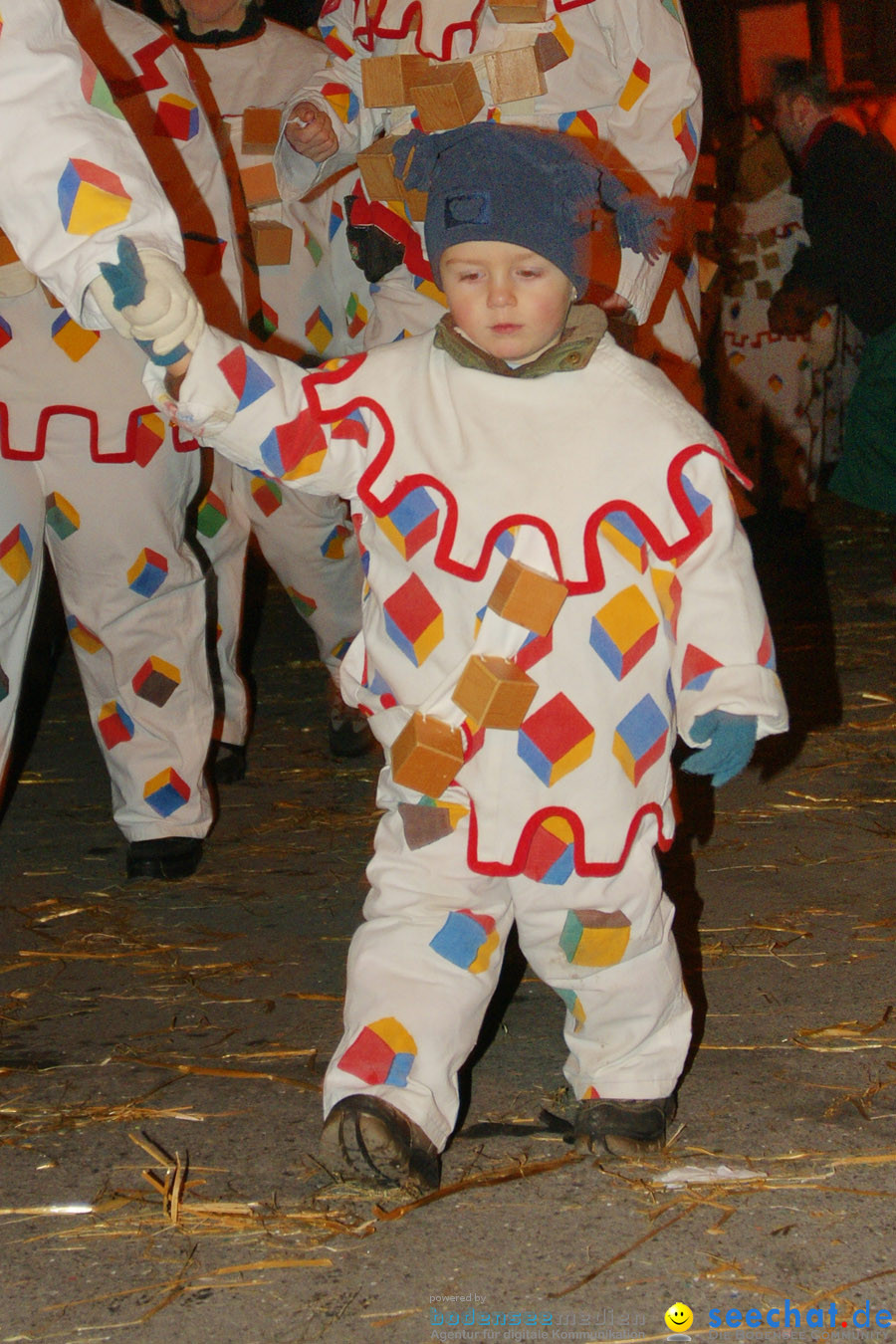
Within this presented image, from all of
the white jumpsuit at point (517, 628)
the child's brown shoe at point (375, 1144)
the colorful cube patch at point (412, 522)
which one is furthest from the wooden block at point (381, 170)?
the child's brown shoe at point (375, 1144)

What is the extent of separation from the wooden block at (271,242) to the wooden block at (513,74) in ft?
3.75

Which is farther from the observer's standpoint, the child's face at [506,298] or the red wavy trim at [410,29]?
the red wavy trim at [410,29]

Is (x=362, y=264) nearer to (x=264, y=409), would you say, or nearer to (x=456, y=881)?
(x=264, y=409)

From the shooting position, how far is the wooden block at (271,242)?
448cm

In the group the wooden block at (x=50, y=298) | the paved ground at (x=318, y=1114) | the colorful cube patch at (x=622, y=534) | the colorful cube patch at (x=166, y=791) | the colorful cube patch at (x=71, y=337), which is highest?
the wooden block at (x=50, y=298)

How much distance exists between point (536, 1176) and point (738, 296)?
6.65 m

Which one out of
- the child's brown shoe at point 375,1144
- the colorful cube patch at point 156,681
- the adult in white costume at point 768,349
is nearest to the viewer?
the child's brown shoe at point 375,1144

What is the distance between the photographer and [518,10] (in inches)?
138

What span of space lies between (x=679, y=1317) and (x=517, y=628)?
0.95m

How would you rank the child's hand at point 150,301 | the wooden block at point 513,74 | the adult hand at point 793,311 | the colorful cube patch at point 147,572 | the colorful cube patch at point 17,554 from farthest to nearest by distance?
the adult hand at point 793,311, the colorful cube patch at point 147,572, the wooden block at point 513,74, the colorful cube patch at point 17,554, the child's hand at point 150,301

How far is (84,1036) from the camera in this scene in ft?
9.86

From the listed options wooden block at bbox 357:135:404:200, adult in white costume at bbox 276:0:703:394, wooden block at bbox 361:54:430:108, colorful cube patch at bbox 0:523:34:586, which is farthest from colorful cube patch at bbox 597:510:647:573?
wooden block at bbox 361:54:430:108

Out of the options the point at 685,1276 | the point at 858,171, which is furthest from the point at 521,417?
the point at 858,171

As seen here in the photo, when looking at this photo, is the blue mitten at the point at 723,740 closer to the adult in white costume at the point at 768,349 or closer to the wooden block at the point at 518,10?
the wooden block at the point at 518,10
